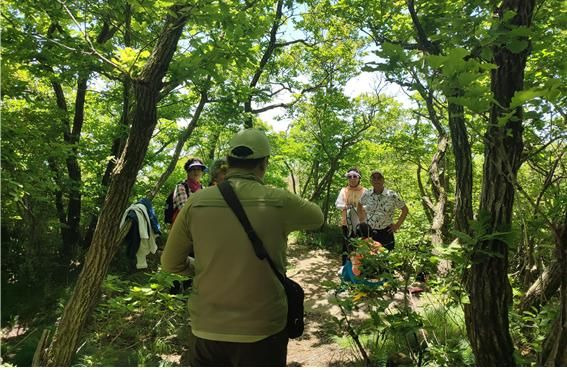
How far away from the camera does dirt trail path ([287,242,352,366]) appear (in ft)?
13.9

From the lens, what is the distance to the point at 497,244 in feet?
6.44

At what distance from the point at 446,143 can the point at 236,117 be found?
434 cm

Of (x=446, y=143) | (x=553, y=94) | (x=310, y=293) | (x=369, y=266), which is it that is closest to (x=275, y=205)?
(x=553, y=94)

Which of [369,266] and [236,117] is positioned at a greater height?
[236,117]

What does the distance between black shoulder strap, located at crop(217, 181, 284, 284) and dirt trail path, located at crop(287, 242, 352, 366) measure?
76 centimetres

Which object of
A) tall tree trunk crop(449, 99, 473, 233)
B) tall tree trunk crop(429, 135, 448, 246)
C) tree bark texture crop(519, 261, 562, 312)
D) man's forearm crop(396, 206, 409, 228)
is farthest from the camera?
tall tree trunk crop(429, 135, 448, 246)

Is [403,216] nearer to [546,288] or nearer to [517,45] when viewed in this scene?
[546,288]

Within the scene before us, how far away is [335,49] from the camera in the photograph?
11719mm

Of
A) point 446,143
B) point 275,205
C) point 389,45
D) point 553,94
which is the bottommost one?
point 275,205

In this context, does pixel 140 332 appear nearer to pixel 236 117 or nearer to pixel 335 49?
pixel 236 117

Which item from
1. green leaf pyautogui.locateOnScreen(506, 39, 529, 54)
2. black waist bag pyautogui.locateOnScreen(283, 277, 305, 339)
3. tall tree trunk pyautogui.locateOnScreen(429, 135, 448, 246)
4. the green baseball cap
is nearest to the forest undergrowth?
black waist bag pyautogui.locateOnScreen(283, 277, 305, 339)

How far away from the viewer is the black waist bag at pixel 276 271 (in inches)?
69.6

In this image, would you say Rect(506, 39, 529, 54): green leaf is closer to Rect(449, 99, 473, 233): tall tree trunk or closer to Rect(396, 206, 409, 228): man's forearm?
Rect(449, 99, 473, 233): tall tree trunk

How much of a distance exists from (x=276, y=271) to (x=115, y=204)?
2.16 m
